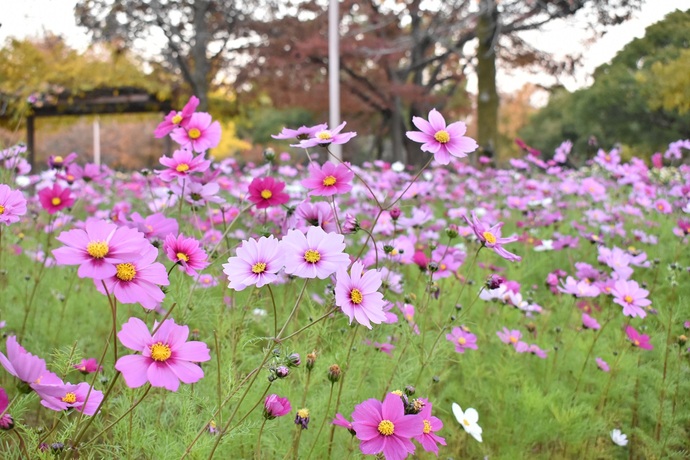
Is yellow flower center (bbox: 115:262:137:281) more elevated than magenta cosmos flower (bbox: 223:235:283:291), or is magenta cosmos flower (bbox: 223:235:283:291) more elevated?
yellow flower center (bbox: 115:262:137:281)

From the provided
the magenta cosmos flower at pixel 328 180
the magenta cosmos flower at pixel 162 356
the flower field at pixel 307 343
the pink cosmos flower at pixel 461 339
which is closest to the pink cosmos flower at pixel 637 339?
the flower field at pixel 307 343

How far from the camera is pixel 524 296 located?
291cm

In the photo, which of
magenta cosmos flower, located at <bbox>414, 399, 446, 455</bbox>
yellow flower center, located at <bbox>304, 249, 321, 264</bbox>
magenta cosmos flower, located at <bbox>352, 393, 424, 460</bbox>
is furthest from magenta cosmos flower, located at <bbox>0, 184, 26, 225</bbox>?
magenta cosmos flower, located at <bbox>414, 399, 446, 455</bbox>

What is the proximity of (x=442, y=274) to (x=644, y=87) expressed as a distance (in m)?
8.71

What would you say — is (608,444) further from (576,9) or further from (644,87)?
(576,9)

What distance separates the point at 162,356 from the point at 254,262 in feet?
0.79

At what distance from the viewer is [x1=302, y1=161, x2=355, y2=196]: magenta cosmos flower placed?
1.24 meters

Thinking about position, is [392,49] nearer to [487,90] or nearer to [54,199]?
[487,90]

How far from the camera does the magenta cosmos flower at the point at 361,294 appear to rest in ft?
3.10

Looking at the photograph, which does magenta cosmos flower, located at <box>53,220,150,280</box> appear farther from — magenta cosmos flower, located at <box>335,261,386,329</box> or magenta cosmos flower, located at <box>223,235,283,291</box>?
magenta cosmos flower, located at <box>335,261,386,329</box>

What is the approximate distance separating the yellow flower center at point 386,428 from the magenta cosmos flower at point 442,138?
0.51m

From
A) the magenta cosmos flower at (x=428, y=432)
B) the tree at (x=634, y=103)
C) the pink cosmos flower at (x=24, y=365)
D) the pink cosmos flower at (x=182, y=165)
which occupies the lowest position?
the tree at (x=634, y=103)

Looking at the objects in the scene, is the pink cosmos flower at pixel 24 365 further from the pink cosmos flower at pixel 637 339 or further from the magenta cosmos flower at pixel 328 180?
the pink cosmos flower at pixel 637 339

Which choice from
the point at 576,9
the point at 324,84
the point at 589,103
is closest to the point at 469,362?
the point at 576,9
